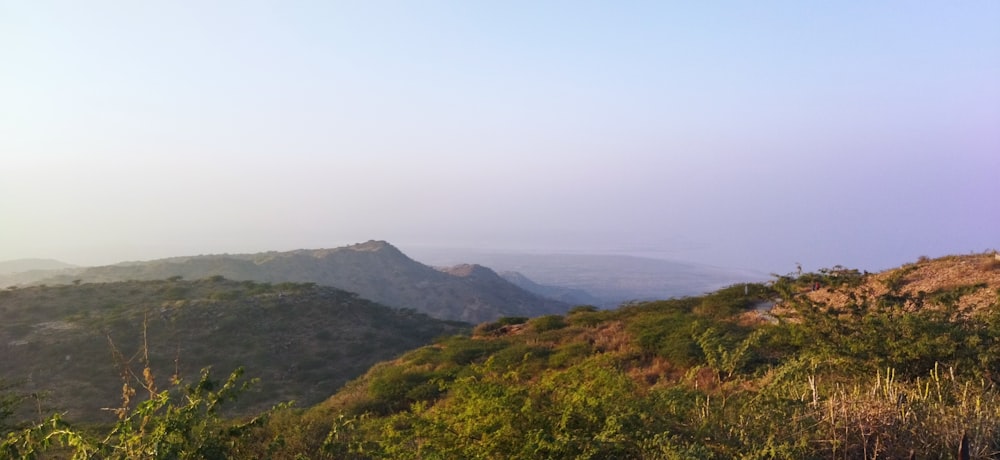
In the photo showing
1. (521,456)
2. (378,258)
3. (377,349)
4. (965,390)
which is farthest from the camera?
(378,258)

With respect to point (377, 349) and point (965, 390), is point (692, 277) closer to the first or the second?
point (377, 349)

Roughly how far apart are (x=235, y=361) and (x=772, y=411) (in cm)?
2632

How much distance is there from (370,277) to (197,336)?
173 ft

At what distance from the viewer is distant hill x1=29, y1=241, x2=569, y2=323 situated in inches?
2751

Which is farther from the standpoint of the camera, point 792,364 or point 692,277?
point 692,277

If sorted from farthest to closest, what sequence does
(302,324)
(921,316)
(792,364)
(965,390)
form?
1. (302,324)
2. (921,316)
3. (792,364)
4. (965,390)

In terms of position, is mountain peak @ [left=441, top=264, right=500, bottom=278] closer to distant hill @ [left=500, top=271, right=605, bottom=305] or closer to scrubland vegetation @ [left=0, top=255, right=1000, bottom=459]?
distant hill @ [left=500, top=271, right=605, bottom=305]

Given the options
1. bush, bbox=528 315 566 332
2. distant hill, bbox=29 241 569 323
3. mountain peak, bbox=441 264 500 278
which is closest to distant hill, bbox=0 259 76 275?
distant hill, bbox=29 241 569 323

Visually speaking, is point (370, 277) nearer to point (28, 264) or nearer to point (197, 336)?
point (197, 336)

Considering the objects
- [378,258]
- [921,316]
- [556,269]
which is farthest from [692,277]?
[921,316]

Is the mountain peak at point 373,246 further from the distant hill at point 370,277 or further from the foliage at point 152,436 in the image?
the foliage at point 152,436

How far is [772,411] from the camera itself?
15.7 feet

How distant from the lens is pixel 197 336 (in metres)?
28.8

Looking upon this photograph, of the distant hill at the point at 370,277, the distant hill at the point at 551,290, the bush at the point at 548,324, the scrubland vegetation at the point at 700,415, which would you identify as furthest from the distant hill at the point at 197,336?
the distant hill at the point at 551,290
